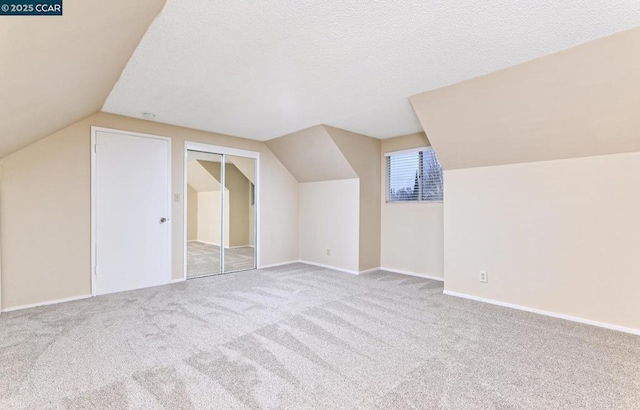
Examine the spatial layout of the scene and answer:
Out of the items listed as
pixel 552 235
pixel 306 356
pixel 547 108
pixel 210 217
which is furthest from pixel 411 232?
pixel 210 217

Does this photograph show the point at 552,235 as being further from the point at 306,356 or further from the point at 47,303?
the point at 47,303

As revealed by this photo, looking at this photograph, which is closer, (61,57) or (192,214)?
(61,57)

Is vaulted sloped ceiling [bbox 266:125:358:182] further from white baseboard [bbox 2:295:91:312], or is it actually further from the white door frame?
white baseboard [bbox 2:295:91:312]

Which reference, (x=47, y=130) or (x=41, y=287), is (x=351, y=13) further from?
(x=41, y=287)

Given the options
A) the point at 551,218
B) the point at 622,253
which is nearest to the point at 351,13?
the point at 551,218

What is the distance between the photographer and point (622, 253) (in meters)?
2.82

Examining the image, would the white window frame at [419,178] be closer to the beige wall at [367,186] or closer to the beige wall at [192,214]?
the beige wall at [367,186]

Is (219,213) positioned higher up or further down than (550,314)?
higher up

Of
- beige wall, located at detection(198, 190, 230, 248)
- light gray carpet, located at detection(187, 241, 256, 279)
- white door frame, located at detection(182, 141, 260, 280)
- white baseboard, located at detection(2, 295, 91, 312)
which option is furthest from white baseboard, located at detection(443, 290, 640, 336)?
white baseboard, located at detection(2, 295, 91, 312)

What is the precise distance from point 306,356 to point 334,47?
2.36 metres

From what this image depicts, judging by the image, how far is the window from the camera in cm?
475

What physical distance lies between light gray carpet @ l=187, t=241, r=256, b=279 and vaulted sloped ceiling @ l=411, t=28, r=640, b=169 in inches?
148

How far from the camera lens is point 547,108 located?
280 centimetres

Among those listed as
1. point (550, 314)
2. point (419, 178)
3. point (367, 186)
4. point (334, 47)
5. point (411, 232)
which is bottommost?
point (550, 314)
